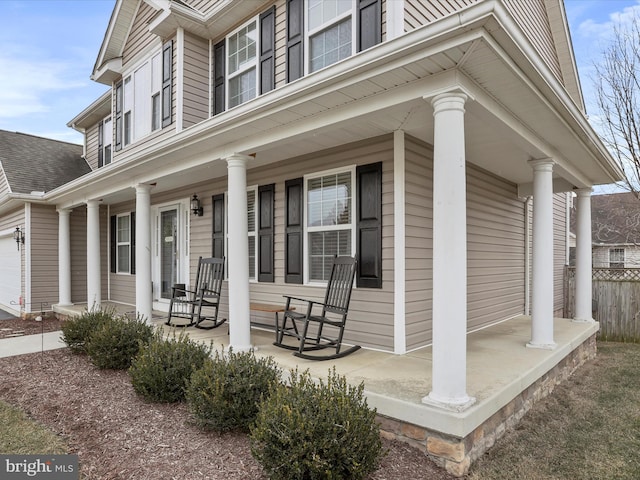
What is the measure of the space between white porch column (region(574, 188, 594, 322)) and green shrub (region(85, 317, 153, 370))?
6.31 meters

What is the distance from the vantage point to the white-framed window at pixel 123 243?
8.96 metres

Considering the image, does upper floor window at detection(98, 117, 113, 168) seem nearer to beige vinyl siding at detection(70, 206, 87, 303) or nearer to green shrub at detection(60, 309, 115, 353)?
beige vinyl siding at detection(70, 206, 87, 303)

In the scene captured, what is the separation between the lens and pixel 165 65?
6891 millimetres

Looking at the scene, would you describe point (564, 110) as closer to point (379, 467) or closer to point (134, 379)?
point (379, 467)

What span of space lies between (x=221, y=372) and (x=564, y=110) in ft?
12.0

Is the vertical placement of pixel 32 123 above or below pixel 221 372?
above

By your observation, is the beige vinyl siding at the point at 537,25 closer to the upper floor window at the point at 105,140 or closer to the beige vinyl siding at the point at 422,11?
the beige vinyl siding at the point at 422,11

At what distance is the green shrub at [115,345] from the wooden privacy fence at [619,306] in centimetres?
694

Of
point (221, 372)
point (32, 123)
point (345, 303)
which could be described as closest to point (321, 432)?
point (221, 372)

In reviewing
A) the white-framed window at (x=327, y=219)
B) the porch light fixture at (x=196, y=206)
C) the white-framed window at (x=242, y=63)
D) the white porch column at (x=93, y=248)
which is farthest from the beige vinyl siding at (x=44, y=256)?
the white-framed window at (x=327, y=219)

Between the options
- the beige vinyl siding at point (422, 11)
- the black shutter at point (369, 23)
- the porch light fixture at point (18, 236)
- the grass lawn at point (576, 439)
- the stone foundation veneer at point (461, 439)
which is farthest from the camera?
the porch light fixture at point (18, 236)

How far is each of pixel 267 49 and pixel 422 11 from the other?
7.20ft

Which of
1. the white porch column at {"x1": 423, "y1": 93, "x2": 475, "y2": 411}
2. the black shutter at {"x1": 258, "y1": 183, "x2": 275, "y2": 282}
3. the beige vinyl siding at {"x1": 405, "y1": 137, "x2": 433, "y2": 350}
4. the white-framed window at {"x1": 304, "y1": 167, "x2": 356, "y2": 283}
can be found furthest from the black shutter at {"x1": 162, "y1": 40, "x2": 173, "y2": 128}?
the white porch column at {"x1": 423, "y1": 93, "x2": 475, "y2": 411}

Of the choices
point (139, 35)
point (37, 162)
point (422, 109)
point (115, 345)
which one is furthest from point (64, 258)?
point (422, 109)
